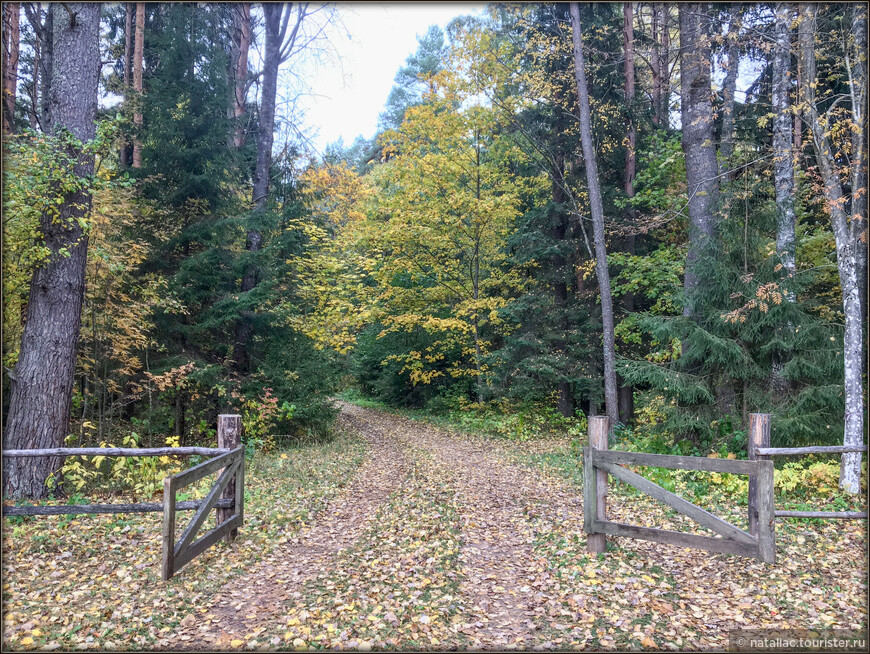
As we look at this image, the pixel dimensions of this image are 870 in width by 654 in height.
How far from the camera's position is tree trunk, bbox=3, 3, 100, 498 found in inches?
293

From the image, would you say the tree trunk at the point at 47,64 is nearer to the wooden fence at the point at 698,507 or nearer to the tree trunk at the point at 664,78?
the wooden fence at the point at 698,507

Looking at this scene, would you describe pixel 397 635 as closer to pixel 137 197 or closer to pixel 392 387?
pixel 137 197

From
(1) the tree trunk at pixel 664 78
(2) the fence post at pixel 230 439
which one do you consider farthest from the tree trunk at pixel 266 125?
(1) the tree trunk at pixel 664 78

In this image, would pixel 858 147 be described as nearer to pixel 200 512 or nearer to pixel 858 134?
pixel 858 134

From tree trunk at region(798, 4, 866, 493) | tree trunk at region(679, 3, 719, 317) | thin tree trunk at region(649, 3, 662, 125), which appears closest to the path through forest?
tree trunk at region(798, 4, 866, 493)

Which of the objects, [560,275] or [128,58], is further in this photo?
[560,275]

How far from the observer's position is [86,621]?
4234 mm

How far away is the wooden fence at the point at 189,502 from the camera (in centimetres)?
488

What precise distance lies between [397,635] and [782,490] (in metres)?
6.58

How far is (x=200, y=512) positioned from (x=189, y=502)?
0.46 meters


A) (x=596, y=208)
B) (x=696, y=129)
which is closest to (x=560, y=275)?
(x=596, y=208)

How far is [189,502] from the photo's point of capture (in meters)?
5.67

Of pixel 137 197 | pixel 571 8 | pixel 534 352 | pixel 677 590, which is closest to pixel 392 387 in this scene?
pixel 534 352

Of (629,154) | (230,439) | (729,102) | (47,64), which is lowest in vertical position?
(230,439)
